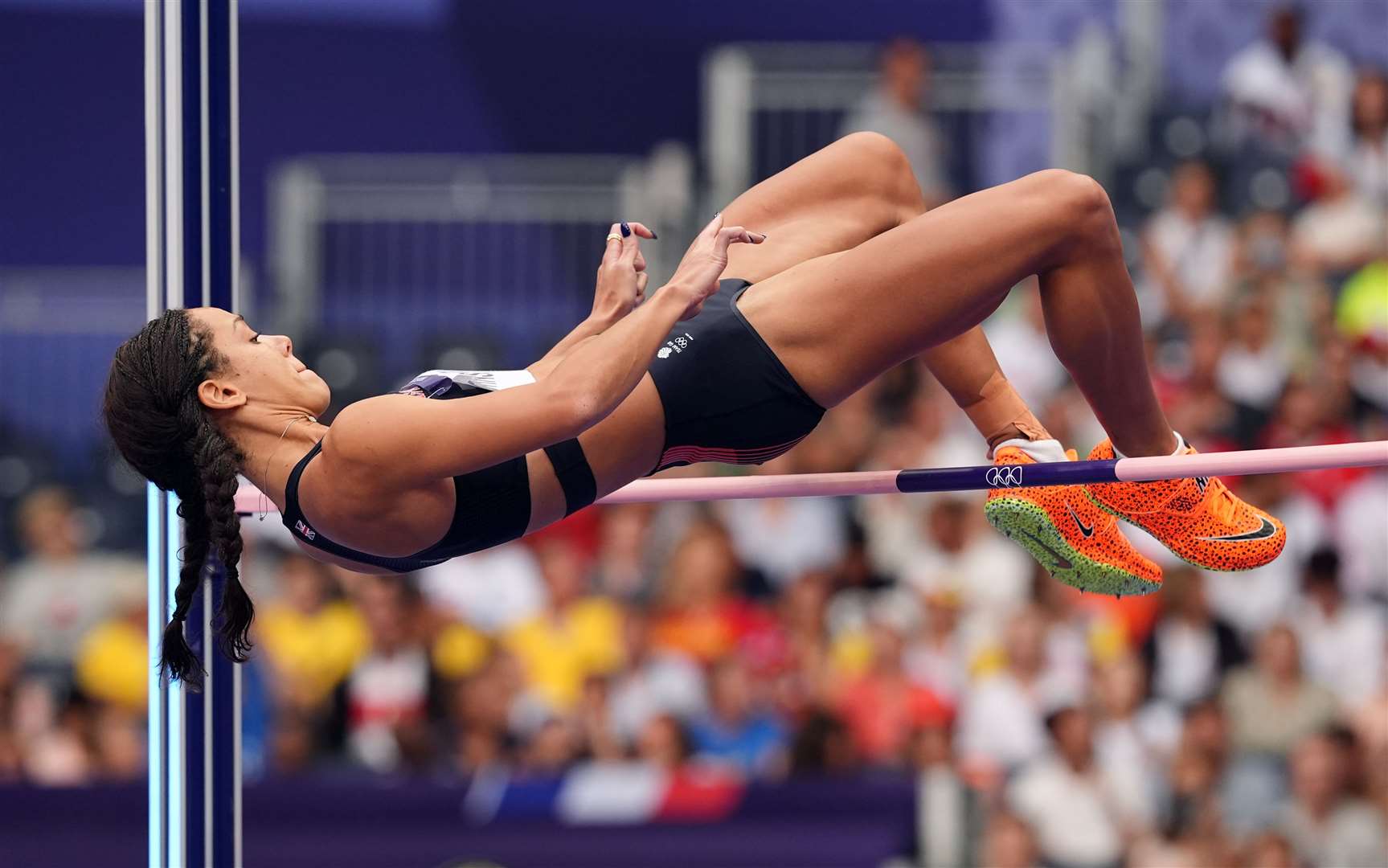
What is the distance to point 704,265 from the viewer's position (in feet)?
11.7

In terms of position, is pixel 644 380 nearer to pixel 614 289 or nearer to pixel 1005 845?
pixel 614 289

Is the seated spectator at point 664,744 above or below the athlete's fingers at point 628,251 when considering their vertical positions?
below

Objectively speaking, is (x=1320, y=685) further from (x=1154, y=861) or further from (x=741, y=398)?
(x=741, y=398)

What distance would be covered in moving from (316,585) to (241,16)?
5.28m

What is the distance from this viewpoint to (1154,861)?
6.74 meters

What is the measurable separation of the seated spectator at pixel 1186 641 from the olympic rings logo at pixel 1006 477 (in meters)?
3.76

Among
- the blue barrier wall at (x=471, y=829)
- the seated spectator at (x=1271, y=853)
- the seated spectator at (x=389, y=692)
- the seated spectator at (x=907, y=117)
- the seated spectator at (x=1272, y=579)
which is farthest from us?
the seated spectator at (x=907, y=117)

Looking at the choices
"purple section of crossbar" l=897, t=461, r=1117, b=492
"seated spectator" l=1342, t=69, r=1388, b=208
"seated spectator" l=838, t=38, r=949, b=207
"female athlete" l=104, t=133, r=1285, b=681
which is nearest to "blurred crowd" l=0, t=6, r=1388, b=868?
"seated spectator" l=1342, t=69, r=1388, b=208

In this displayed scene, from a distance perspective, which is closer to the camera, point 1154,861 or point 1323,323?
point 1154,861

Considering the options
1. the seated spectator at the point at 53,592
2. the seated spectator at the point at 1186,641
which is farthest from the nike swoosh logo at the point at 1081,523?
the seated spectator at the point at 53,592

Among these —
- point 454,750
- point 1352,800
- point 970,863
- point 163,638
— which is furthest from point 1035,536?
point 454,750

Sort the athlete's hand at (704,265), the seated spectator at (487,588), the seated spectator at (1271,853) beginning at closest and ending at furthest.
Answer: the athlete's hand at (704,265)
the seated spectator at (1271,853)
the seated spectator at (487,588)

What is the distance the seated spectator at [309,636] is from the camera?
7867 mm

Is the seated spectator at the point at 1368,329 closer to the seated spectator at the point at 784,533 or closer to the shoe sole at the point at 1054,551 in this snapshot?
the seated spectator at the point at 784,533
